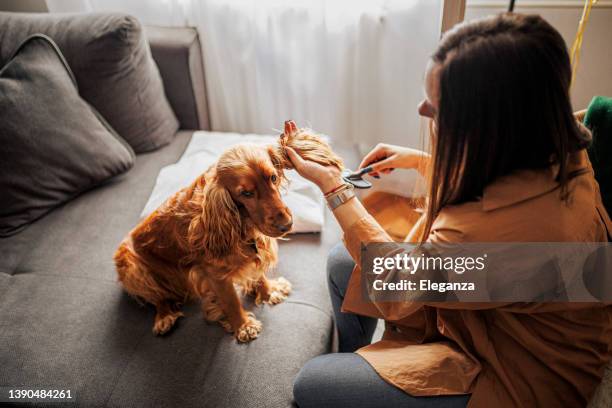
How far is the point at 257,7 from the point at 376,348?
162cm

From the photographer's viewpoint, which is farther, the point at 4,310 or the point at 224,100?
the point at 224,100

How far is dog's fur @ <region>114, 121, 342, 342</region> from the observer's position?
1109mm

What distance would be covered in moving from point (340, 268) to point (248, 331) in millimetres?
351

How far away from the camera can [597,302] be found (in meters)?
0.95

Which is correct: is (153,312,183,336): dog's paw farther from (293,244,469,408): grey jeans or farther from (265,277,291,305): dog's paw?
(293,244,469,408): grey jeans

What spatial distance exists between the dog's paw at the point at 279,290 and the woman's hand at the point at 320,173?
0.49 meters

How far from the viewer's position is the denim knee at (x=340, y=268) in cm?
137

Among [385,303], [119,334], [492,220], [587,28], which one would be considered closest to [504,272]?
[492,220]

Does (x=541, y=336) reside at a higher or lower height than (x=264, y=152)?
lower

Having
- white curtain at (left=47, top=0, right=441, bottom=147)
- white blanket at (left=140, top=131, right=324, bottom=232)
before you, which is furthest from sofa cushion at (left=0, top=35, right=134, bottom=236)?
white curtain at (left=47, top=0, right=441, bottom=147)

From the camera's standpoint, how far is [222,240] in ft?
3.86

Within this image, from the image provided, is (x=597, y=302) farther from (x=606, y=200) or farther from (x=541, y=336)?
(x=606, y=200)

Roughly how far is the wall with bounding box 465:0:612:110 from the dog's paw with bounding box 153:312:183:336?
172 cm

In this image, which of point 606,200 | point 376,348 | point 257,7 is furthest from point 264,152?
point 257,7
